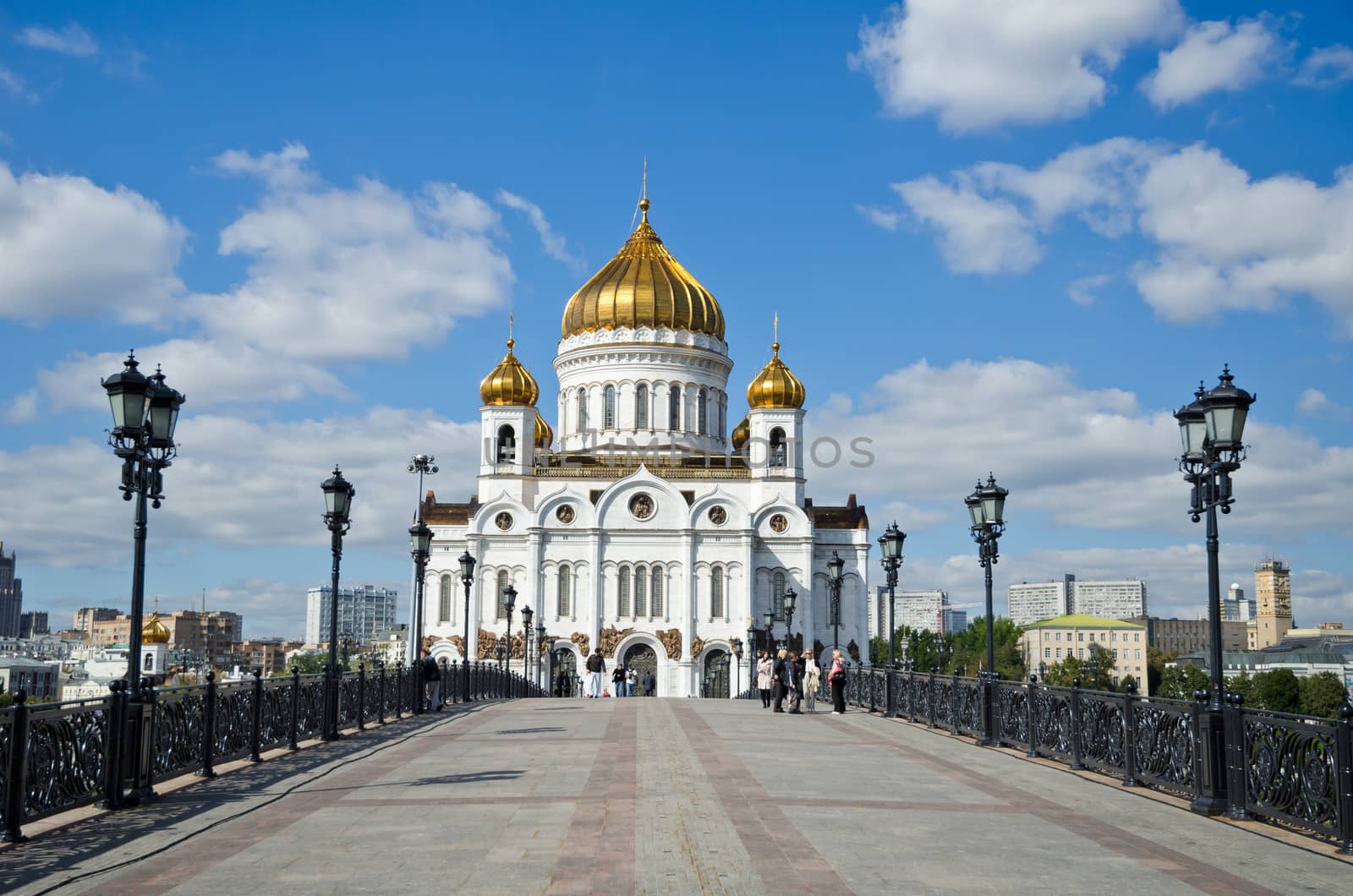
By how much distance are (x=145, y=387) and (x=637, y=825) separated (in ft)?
20.3

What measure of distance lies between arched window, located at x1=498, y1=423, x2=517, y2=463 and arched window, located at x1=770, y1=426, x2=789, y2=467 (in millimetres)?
12169

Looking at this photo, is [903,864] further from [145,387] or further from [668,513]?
[668,513]

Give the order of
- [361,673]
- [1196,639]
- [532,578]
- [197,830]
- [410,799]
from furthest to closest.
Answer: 1. [1196,639]
2. [532,578]
3. [361,673]
4. [410,799]
5. [197,830]

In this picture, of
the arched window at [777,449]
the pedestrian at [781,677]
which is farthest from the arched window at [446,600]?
the pedestrian at [781,677]

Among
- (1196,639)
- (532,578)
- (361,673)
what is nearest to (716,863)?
(361,673)

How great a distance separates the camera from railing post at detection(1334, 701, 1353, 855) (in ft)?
29.7

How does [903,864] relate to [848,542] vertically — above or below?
below

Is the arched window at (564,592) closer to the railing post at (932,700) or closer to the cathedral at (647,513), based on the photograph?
the cathedral at (647,513)

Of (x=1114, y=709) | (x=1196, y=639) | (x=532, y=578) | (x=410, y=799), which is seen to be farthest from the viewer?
(x=1196, y=639)

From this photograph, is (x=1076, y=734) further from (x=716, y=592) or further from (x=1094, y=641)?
(x=1094, y=641)

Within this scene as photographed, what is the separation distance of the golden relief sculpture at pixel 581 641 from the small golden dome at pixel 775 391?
45.2 feet

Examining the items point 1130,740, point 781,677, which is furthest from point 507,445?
point 1130,740

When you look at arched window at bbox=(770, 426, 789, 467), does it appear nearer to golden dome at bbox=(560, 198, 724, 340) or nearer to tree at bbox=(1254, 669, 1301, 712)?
golden dome at bbox=(560, 198, 724, 340)

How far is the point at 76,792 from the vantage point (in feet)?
33.5
